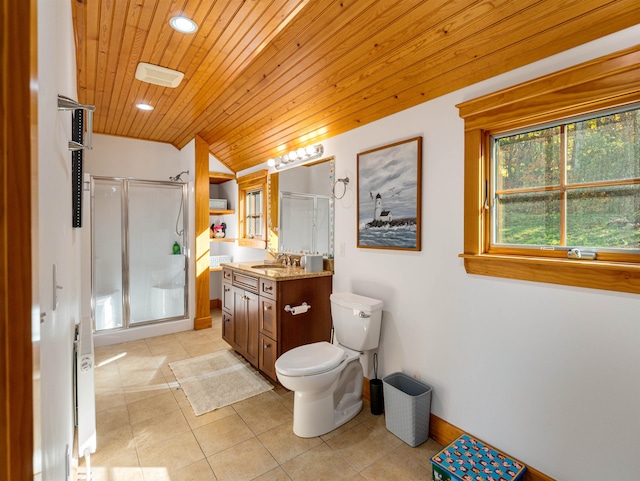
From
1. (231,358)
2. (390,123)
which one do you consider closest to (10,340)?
(390,123)

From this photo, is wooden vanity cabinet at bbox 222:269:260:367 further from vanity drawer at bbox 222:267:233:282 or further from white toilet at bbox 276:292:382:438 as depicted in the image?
white toilet at bbox 276:292:382:438

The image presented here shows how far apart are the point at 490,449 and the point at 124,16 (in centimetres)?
307

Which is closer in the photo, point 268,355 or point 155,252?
point 268,355

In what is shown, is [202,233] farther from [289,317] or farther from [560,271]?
[560,271]

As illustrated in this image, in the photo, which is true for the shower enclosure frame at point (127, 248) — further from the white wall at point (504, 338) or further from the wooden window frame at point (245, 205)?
the white wall at point (504, 338)

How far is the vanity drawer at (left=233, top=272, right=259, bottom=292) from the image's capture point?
9.03 ft

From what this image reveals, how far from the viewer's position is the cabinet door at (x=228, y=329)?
3227mm

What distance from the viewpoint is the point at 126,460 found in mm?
1832

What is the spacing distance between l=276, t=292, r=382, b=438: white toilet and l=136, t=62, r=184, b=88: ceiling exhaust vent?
6.65 ft

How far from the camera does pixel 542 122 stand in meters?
1.58

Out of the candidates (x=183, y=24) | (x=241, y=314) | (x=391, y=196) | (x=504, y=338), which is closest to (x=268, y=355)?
(x=241, y=314)

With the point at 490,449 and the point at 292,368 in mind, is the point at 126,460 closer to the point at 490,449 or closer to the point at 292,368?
the point at 292,368

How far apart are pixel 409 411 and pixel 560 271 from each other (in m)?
1.14

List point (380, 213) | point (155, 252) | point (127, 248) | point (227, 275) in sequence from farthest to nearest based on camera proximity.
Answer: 1. point (155, 252)
2. point (127, 248)
3. point (227, 275)
4. point (380, 213)
